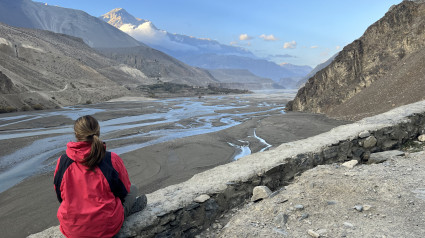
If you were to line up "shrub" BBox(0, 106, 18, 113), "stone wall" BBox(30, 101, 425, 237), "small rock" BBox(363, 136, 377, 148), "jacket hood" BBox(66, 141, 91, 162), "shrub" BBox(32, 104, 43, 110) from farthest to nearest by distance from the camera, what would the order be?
"shrub" BBox(32, 104, 43, 110)
"shrub" BBox(0, 106, 18, 113)
"small rock" BBox(363, 136, 377, 148)
"stone wall" BBox(30, 101, 425, 237)
"jacket hood" BBox(66, 141, 91, 162)

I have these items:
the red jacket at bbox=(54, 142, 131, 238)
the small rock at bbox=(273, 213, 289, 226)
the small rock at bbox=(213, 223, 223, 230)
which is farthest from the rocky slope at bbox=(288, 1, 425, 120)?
the red jacket at bbox=(54, 142, 131, 238)

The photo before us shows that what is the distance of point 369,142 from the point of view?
7.16 meters

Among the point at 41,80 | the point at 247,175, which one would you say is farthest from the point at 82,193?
the point at 41,80

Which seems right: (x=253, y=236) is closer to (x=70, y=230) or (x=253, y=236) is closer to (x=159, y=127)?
(x=70, y=230)

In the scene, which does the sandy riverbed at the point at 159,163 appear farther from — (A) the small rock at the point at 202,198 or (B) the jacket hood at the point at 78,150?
(B) the jacket hood at the point at 78,150

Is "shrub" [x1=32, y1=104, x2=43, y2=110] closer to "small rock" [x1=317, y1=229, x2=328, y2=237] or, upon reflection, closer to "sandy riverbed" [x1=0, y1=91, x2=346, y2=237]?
"sandy riverbed" [x1=0, y1=91, x2=346, y2=237]

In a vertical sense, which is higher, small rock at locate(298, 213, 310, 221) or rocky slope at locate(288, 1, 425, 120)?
rocky slope at locate(288, 1, 425, 120)

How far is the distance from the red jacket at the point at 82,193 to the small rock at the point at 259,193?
2714 mm

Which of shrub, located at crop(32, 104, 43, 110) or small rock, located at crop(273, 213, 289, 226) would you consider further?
shrub, located at crop(32, 104, 43, 110)

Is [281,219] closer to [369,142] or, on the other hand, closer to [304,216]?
[304,216]

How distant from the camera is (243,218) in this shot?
13.9 feet

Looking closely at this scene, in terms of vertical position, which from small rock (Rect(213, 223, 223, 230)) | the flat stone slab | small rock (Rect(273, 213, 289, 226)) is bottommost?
small rock (Rect(213, 223, 223, 230))

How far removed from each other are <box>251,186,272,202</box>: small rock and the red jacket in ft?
8.91

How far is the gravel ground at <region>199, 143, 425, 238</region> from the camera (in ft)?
11.5
